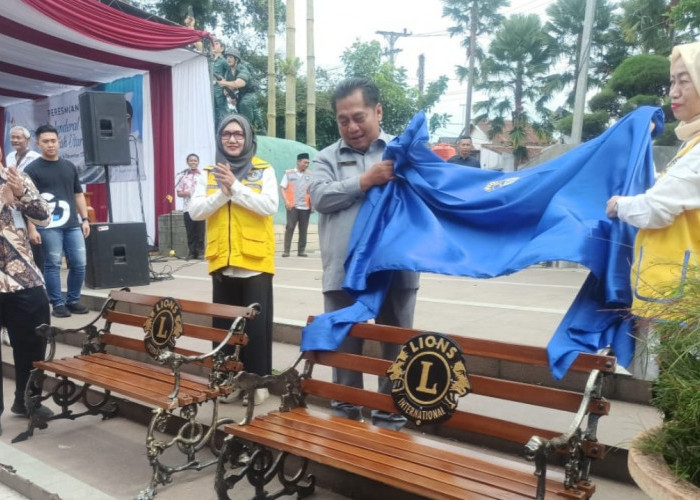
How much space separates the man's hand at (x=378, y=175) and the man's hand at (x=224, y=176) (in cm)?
112

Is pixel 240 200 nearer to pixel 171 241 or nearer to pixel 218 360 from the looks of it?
pixel 218 360

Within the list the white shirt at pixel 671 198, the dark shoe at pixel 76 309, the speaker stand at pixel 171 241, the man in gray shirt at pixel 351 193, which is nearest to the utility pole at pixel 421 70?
the speaker stand at pixel 171 241

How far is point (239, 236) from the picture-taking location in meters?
4.10

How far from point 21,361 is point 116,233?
12.8 ft

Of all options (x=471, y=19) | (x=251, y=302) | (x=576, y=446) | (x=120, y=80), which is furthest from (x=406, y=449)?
(x=471, y=19)

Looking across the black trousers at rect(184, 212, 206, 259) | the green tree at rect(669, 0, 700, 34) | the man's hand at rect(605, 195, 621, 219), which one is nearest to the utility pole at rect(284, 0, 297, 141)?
the black trousers at rect(184, 212, 206, 259)

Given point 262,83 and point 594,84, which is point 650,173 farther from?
point 594,84

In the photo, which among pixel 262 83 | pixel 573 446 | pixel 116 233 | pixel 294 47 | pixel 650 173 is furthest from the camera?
pixel 262 83

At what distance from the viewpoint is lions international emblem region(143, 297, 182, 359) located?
387cm

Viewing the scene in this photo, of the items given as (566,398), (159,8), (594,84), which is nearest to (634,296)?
(566,398)

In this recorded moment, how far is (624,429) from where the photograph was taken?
3.38 m

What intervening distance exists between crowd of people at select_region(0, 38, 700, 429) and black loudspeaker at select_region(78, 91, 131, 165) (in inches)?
70.5

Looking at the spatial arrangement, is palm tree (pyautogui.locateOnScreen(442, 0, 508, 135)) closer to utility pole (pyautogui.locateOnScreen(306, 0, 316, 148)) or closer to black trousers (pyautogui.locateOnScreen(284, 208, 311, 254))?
utility pole (pyautogui.locateOnScreen(306, 0, 316, 148))

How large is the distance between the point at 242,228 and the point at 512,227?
1855 mm
